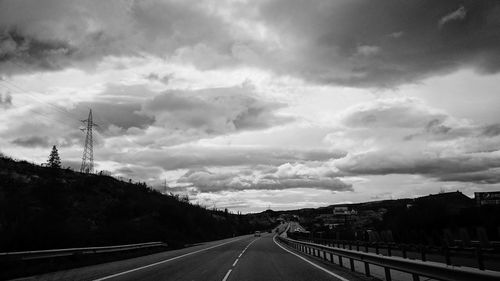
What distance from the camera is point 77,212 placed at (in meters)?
71.0

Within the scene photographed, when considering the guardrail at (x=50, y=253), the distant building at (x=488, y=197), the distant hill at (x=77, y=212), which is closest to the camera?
the guardrail at (x=50, y=253)

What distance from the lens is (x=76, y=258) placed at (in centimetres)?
2173

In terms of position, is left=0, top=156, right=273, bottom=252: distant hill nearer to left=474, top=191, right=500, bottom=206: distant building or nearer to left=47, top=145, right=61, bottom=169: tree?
left=47, top=145, right=61, bottom=169: tree

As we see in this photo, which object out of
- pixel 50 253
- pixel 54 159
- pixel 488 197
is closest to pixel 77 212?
pixel 54 159

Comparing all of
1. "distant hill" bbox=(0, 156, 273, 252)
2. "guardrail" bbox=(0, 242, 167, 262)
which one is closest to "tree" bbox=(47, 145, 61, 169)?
"distant hill" bbox=(0, 156, 273, 252)

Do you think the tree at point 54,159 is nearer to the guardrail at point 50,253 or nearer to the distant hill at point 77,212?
the distant hill at point 77,212

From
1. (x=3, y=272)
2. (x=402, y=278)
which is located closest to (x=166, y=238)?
(x=3, y=272)

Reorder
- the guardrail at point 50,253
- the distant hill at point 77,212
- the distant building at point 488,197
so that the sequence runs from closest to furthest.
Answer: the guardrail at point 50,253
the distant hill at point 77,212
the distant building at point 488,197

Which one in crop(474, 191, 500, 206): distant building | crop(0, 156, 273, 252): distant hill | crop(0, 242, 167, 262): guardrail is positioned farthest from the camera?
crop(474, 191, 500, 206): distant building

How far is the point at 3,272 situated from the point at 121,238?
2263cm

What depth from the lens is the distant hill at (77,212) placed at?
24062mm

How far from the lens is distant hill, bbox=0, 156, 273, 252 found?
24062 millimetres

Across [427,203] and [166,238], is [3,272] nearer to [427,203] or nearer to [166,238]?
[166,238]

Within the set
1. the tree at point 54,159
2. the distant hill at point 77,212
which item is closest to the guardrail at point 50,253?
the distant hill at point 77,212
